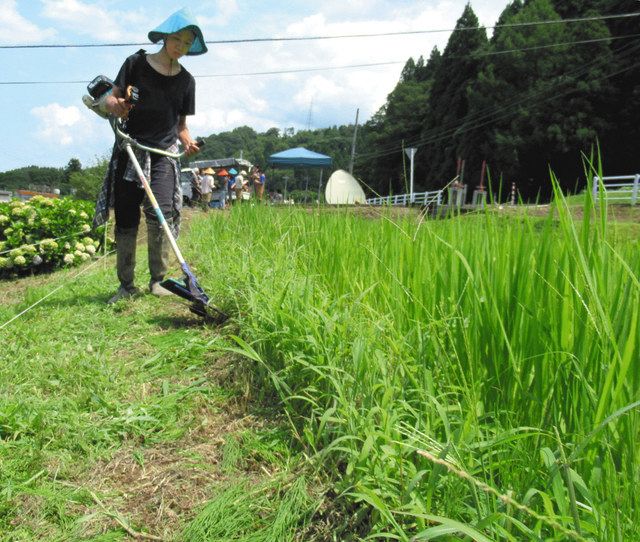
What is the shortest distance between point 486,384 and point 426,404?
188 mm

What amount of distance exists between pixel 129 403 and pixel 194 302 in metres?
1.02

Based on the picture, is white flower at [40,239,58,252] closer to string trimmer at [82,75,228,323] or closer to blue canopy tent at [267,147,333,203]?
string trimmer at [82,75,228,323]

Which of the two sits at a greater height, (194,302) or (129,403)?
(194,302)

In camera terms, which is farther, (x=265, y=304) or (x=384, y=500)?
(x=265, y=304)

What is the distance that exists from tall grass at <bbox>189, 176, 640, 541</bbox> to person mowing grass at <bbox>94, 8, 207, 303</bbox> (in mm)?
1736

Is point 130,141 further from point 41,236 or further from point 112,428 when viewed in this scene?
point 41,236

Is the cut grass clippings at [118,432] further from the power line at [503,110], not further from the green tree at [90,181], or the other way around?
the power line at [503,110]

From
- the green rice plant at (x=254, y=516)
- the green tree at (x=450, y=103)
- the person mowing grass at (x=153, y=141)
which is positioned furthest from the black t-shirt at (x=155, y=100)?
the green tree at (x=450, y=103)

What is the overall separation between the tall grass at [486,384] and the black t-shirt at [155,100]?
191 cm

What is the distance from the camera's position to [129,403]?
188cm

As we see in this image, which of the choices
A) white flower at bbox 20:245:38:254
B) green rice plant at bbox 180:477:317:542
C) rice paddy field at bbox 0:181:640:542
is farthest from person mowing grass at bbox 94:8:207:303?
white flower at bbox 20:245:38:254

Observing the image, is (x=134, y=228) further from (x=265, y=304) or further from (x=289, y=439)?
(x=289, y=439)

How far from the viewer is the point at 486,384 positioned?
1312 millimetres

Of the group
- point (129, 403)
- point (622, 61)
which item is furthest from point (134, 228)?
point (622, 61)
